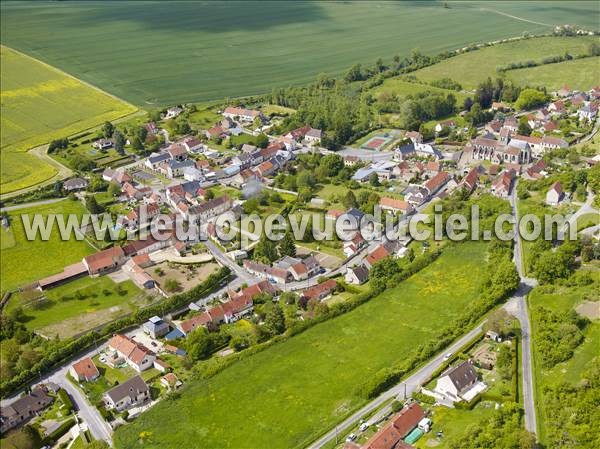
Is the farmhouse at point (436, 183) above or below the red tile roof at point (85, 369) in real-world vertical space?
above

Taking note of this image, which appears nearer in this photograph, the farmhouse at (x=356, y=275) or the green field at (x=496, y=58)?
the farmhouse at (x=356, y=275)

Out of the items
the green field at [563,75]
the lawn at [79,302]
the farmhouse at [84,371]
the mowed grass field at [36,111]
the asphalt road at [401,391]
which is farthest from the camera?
the green field at [563,75]

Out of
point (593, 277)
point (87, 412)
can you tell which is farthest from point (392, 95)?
point (87, 412)

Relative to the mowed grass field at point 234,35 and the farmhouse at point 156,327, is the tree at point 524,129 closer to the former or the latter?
the mowed grass field at point 234,35

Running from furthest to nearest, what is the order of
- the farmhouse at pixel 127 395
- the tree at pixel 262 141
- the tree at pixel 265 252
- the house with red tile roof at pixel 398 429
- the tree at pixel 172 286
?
the tree at pixel 262 141 < the tree at pixel 265 252 < the tree at pixel 172 286 < the farmhouse at pixel 127 395 < the house with red tile roof at pixel 398 429

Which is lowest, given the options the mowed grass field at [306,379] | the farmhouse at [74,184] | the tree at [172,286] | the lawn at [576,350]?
the mowed grass field at [306,379]

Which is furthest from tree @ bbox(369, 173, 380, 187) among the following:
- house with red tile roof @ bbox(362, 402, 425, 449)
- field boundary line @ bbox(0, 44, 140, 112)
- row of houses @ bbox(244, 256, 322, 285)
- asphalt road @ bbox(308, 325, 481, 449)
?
field boundary line @ bbox(0, 44, 140, 112)

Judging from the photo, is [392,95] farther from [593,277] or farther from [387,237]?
[593,277]

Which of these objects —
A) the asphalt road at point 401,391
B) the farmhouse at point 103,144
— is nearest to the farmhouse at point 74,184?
the farmhouse at point 103,144
